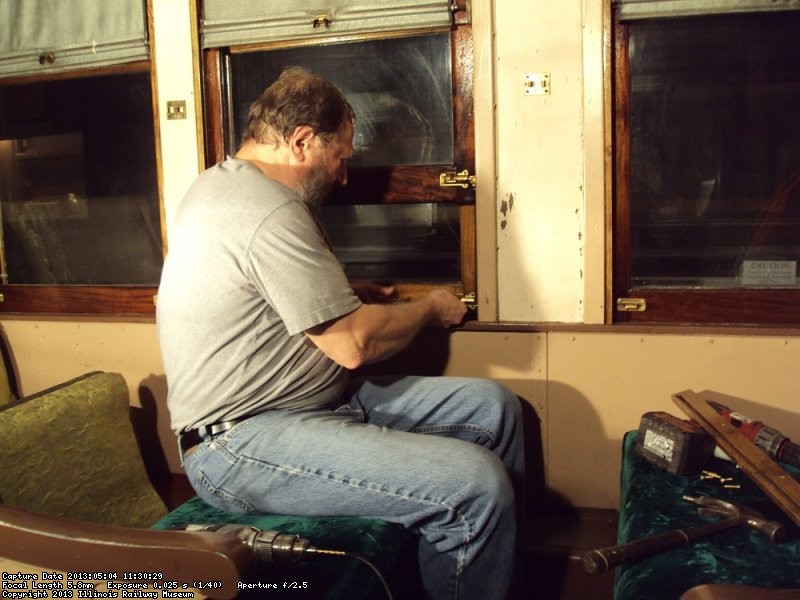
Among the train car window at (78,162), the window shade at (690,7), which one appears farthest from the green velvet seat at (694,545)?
the train car window at (78,162)

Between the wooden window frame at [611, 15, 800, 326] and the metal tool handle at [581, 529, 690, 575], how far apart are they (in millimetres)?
792

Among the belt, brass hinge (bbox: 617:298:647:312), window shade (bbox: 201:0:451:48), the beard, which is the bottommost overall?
the belt

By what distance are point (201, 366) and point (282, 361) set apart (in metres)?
0.17

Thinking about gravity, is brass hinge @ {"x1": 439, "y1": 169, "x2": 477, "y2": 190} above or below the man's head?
below

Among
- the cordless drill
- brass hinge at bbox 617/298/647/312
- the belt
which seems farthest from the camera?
brass hinge at bbox 617/298/647/312

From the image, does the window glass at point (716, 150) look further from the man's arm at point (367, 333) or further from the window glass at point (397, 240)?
the man's arm at point (367, 333)

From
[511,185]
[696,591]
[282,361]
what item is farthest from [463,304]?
[696,591]

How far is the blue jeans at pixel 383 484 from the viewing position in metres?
1.35

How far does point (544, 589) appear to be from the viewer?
75.7 inches

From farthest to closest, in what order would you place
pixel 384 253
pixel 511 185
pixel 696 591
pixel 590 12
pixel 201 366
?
pixel 384 253 < pixel 511 185 < pixel 590 12 < pixel 201 366 < pixel 696 591

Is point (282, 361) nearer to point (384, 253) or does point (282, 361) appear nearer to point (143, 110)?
point (384, 253)

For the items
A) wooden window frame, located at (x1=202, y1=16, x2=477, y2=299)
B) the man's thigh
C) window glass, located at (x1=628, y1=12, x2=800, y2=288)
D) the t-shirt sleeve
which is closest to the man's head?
the t-shirt sleeve

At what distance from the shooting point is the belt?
1.47 m

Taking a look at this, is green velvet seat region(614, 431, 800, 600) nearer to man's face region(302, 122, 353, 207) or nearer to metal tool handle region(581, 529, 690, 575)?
metal tool handle region(581, 529, 690, 575)
